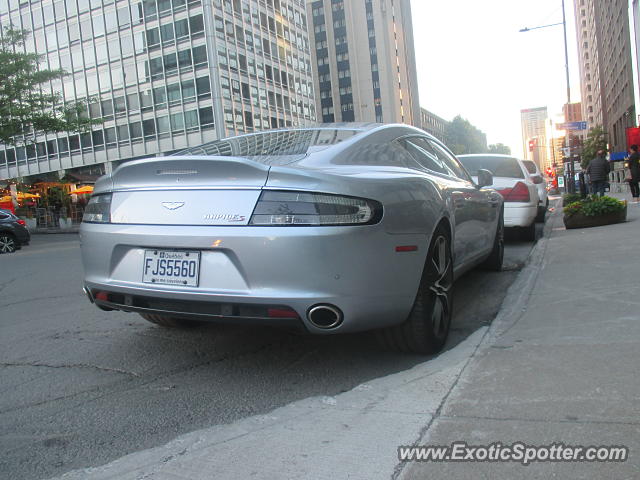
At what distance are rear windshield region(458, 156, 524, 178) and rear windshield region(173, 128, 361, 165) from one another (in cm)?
568

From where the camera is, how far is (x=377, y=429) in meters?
2.33

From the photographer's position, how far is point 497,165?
29.7 feet

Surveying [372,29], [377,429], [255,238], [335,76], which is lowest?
[377,429]

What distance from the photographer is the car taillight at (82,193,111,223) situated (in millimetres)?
3303

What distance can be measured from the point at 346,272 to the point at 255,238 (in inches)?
18.4

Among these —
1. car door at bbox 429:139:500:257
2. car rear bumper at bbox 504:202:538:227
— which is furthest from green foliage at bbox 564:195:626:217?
car door at bbox 429:139:500:257

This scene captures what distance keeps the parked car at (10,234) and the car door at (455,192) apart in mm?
15529

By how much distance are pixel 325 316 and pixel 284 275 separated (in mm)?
285

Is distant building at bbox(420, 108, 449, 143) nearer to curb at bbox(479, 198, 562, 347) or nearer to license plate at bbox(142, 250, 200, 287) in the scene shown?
curb at bbox(479, 198, 562, 347)

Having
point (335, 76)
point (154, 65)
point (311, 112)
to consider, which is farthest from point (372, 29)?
point (154, 65)

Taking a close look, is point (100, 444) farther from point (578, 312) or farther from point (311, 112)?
point (311, 112)

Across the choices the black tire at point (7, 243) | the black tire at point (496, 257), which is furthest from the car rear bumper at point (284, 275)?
the black tire at point (7, 243)

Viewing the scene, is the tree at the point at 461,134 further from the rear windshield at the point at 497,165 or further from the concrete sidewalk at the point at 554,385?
the concrete sidewalk at the point at 554,385

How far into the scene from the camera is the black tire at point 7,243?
16.5 m
